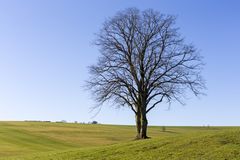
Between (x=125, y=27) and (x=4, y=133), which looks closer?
(x=125, y=27)

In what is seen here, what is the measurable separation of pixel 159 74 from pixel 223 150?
19362 mm

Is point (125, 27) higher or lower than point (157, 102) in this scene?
higher

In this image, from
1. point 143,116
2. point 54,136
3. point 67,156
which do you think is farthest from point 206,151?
point 54,136

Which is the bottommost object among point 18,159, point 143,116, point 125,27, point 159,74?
point 18,159

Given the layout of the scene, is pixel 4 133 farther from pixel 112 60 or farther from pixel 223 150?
pixel 223 150

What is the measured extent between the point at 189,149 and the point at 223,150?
223cm

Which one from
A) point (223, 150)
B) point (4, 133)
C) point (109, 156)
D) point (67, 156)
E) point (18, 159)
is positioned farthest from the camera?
point (4, 133)

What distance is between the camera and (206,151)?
91.9 feet

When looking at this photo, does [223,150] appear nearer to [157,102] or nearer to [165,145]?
[165,145]

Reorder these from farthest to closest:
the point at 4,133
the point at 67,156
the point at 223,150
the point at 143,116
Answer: the point at 4,133 < the point at 143,116 < the point at 67,156 < the point at 223,150

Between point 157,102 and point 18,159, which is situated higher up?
point 157,102

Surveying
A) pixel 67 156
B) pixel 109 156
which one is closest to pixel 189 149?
pixel 109 156

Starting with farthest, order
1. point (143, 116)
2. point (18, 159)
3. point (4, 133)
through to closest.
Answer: point (4, 133)
point (143, 116)
point (18, 159)

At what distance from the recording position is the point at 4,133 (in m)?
84.9
